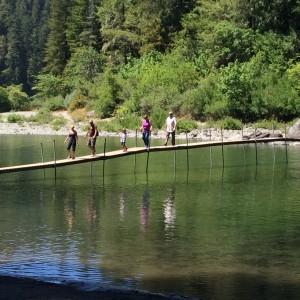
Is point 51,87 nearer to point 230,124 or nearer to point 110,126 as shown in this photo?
point 110,126


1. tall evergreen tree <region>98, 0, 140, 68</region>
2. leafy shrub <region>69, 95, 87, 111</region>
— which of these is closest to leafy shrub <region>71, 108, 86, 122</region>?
leafy shrub <region>69, 95, 87, 111</region>

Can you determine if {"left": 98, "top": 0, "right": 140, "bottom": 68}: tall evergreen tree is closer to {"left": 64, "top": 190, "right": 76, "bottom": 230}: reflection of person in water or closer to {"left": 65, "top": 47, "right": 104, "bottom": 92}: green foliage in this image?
{"left": 65, "top": 47, "right": 104, "bottom": 92}: green foliage

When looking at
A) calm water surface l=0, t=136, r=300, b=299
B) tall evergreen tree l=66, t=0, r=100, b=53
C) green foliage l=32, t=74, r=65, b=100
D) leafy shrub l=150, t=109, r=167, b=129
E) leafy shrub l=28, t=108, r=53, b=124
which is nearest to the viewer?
calm water surface l=0, t=136, r=300, b=299

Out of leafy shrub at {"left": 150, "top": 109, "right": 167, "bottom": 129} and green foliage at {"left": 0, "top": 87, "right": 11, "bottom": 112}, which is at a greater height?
green foliage at {"left": 0, "top": 87, "right": 11, "bottom": 112}

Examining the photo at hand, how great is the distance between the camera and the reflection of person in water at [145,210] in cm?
2155

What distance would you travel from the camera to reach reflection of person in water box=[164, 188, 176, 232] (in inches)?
835

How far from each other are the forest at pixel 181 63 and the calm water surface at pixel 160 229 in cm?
2479

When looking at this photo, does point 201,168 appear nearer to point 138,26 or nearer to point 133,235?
point 133,235

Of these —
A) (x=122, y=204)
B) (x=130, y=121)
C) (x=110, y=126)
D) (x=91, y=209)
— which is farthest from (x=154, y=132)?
(x=91, y=209)

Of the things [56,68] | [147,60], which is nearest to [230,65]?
[147,60]

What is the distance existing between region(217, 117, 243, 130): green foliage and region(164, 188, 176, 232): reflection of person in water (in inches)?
1196

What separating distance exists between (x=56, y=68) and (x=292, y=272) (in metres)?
88.1

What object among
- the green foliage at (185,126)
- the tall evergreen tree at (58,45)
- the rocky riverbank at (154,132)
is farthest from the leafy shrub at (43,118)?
the green foliage at (185,126)

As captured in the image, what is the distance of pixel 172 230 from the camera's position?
67.1 ft
